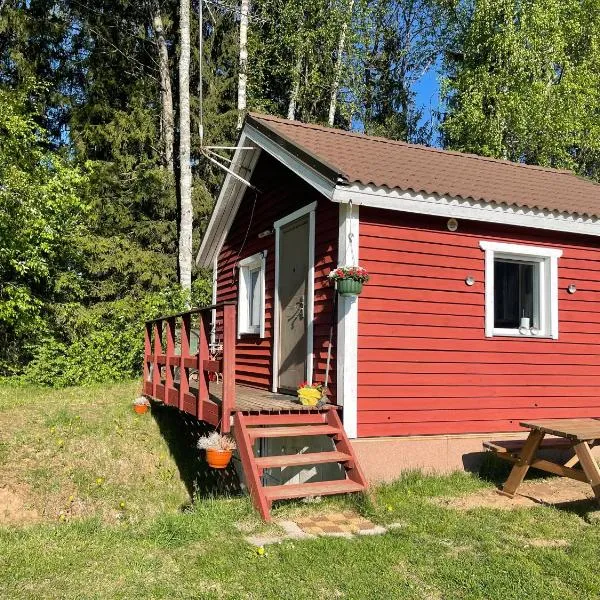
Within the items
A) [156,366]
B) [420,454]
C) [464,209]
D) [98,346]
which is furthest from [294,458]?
[98,346]

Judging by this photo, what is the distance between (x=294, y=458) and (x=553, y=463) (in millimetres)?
2514

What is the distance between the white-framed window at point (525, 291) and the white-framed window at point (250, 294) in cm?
335

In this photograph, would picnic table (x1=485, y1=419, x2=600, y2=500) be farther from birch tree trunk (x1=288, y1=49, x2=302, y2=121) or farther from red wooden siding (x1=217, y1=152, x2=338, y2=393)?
birch tree trunk (x1=288, y1=49, x2=302, y2=121)

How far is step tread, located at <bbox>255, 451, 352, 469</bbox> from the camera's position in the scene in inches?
204

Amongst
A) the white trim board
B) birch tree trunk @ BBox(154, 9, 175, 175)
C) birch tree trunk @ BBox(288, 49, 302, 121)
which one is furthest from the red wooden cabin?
birch tree trunk @ BBox(288, 49, 302, 121)

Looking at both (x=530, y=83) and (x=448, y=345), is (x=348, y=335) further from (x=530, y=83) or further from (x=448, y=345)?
(x=530, y=83)

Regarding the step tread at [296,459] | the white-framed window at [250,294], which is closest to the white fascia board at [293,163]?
the white-framed window at [250,294]

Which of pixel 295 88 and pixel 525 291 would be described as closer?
pixel 525 291

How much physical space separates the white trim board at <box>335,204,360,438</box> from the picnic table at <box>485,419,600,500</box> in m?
1.52

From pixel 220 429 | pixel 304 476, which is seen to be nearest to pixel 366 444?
pixel 304 476

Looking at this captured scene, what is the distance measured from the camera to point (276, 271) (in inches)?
322

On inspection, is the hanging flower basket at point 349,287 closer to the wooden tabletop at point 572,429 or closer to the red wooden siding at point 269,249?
the red wooden siding at point 269,249

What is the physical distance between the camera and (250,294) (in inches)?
384

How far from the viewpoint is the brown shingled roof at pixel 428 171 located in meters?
6.43
